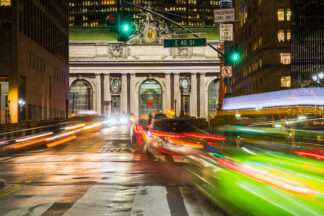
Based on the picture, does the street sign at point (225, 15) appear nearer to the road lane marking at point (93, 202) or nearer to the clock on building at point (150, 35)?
the road lane marking at point (93, 202)

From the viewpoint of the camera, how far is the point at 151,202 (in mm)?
8203

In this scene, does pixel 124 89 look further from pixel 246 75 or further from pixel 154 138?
pixel 154 138

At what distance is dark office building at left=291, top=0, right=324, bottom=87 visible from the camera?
2188 inches

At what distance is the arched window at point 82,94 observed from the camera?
96.9 m

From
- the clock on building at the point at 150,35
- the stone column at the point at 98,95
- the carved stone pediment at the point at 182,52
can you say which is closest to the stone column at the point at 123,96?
the stone column at the point at 98,95

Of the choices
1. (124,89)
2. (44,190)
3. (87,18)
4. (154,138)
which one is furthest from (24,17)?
(87,18)

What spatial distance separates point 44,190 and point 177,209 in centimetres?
378

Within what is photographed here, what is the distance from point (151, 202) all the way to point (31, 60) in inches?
1804

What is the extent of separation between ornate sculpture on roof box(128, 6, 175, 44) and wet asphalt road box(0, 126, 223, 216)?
7894cm

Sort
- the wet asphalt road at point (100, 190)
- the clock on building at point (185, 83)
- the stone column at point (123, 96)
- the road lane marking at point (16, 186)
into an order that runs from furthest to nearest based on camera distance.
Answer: the clock on building at point (185, 83), the stone column at point (123, 96), the road lane marking at point (16, 186), the wet asphalt road at point (100, 190)

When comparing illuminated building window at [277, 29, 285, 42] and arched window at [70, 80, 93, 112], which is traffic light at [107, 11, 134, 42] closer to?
illuminated building window at [277, 29, 285, 42]

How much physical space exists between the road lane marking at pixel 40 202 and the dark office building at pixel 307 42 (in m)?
50.2

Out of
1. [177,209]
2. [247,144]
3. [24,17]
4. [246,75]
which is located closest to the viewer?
[177,209]

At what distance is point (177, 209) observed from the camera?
7.62 m
